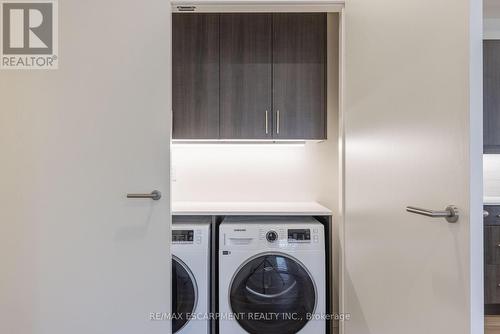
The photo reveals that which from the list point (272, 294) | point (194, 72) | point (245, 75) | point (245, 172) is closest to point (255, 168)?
point (245, 172)

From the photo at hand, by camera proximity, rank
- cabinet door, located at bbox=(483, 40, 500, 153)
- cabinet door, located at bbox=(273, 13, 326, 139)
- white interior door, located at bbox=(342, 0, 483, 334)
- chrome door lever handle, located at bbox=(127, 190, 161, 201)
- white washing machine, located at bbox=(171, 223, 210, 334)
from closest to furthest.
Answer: white interior door, located at bbox=(342, 0, 483, 334) → chrome door lever handle, located at bbox=(127, 190, 161, 201) → white washing machine, located at bbox=(171, 223, 210, 334) → cabinet door, located at bbox=(273, 13, 326, 139) → cabinet door, located at bbox=(483, 40, 500, 153)

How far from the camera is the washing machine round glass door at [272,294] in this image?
70.1 inches

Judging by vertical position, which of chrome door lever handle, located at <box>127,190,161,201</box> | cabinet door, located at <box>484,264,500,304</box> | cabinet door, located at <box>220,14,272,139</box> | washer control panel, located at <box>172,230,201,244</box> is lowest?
cabinet door, located at <box>484,264,500,304</box>

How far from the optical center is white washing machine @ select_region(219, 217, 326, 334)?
178 centimetres

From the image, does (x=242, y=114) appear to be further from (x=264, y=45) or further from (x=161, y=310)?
(x=161, y=310)

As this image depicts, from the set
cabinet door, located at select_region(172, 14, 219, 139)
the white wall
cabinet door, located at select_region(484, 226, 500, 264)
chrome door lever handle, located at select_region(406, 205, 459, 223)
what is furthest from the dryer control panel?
cabinet door, located at select_region(484, 226, 500, 264)

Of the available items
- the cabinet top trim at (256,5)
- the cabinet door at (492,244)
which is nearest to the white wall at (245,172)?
the cabinet top trim at (256,5)

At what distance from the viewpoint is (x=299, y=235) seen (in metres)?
1.81

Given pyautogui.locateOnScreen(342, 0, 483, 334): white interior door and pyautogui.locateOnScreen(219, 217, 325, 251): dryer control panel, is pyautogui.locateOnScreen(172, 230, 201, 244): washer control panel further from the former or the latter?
pyautogui.locateOnScreen(342, 0, 483, 334): white interior door

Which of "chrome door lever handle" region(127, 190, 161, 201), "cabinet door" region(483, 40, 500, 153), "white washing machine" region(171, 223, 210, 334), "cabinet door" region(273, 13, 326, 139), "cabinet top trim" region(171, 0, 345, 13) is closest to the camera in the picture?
"chrome door lever handle" region(127, 190, 161, 201)

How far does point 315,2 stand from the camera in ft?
4.98

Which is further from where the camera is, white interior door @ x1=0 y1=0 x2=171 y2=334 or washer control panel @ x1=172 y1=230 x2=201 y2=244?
washer control panel @ x1=172 y1=230 x2=201 y2=244

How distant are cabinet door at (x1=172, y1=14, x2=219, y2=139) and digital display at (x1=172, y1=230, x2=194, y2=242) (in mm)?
725

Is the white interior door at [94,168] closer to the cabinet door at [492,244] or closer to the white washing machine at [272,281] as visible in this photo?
the white washing machine at [272,281]
